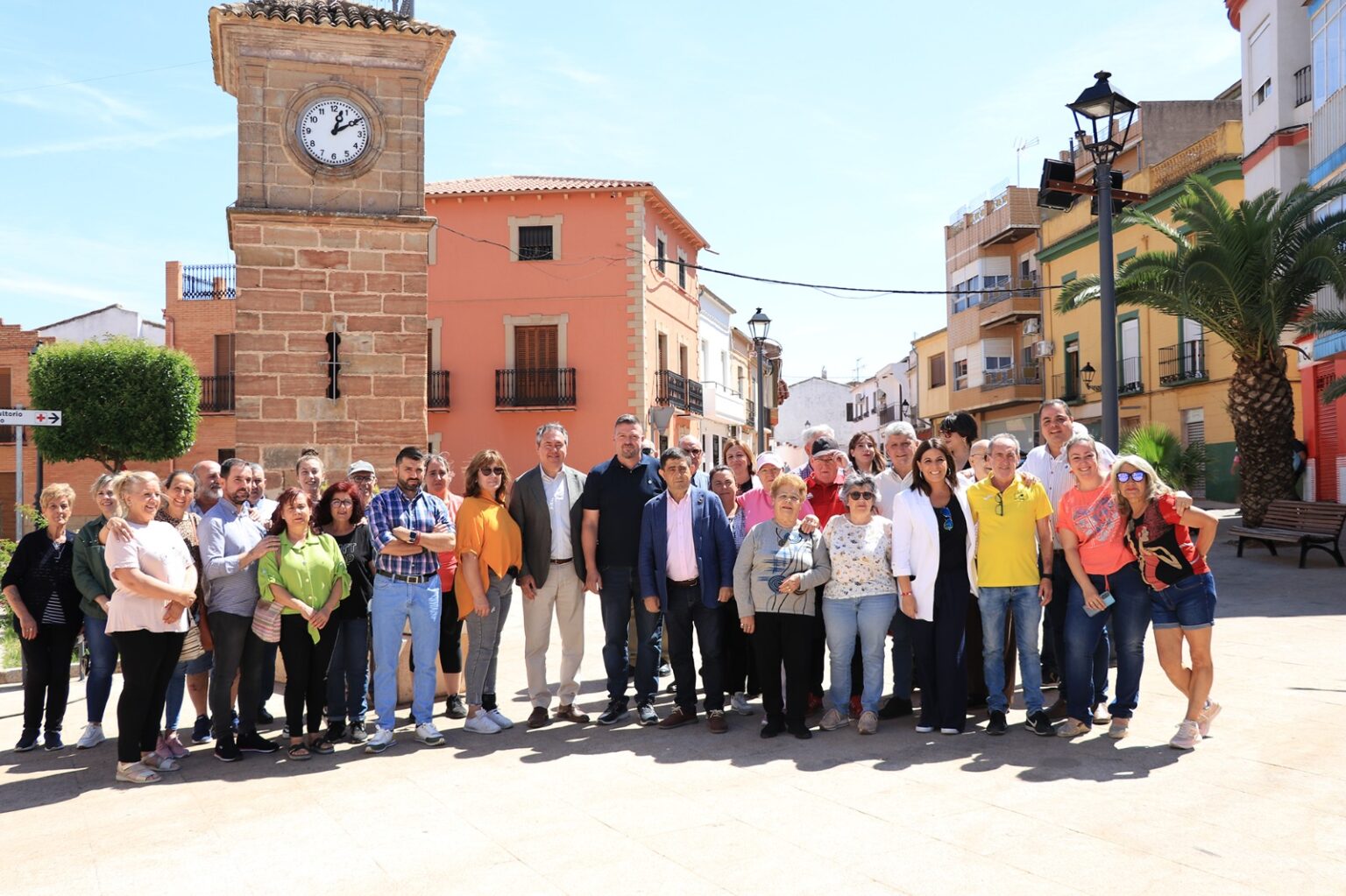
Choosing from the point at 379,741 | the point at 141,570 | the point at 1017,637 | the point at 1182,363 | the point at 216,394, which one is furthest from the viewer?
the point at 216,394

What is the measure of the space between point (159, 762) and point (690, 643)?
117 inches

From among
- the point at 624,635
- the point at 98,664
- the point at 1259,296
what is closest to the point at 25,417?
the point at 98,664

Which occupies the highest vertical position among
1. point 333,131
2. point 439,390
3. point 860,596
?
point 333,131

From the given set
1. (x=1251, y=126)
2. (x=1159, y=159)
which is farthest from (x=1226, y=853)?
(x=1159, y=159)

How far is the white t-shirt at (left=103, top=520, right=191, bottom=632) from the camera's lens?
5.26 m

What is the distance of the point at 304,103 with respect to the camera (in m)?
9.19

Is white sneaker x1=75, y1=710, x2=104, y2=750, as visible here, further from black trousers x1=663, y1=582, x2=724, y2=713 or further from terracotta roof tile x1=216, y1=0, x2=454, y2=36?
terracotta roof tile x1=216, y1=0, x2=454, y2=36

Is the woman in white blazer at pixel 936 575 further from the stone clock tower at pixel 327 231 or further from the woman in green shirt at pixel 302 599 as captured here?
the stone clock tower at pixel 327 231

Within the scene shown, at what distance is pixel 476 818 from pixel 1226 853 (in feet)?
9.71

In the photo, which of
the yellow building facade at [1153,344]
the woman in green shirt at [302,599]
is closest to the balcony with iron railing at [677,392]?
the yellow building facade at [1153,344]

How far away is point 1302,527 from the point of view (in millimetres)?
12492

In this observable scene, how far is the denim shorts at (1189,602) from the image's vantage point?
5.45 metres

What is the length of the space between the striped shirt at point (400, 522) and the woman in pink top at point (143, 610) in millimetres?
983

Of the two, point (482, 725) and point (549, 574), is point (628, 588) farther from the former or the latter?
point (482, 725)
